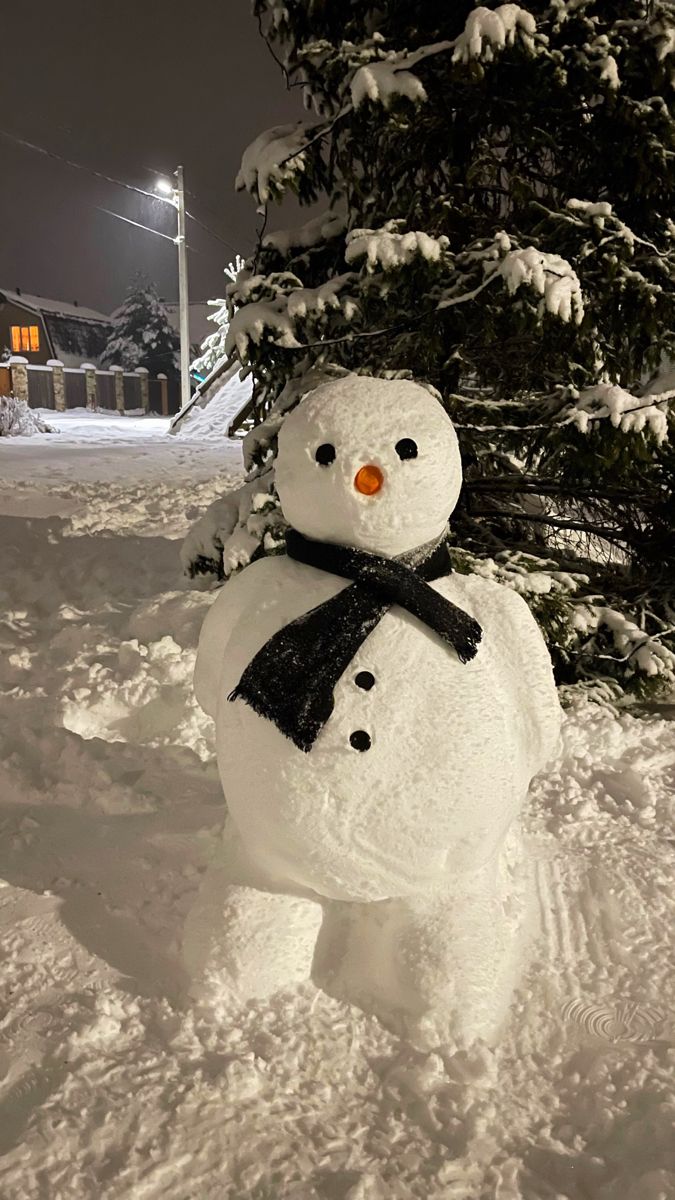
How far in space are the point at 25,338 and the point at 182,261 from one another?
1316cm

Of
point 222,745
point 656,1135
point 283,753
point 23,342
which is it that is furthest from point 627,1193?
point 23,342

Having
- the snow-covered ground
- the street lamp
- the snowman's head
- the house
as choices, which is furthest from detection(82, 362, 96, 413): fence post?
the snowman's head

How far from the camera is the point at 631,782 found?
342 centimetres

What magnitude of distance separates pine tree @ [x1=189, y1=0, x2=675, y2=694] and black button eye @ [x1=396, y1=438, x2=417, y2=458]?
62.5 inches

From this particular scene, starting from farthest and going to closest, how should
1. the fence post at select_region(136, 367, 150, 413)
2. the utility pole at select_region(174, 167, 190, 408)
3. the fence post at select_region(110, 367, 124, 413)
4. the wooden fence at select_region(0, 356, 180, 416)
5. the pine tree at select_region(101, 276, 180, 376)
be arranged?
the pine tree at select_region(101, 276, 180, 376) < the fence post at select_region(136, 367, 150, 413) < the fence post at select_region(110, 367, 124, 413) < the wooden fence at select_region(0, 356, 180, 416) < the utility pole at select_region(174, 167, 190, 408)

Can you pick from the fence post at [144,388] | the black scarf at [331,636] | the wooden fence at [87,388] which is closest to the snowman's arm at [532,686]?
the black scarf at [331,636]

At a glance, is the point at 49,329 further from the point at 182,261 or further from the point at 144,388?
the point at 182,261

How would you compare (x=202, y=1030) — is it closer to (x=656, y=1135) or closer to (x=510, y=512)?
(x=656, y=1135)

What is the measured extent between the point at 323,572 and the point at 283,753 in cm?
49

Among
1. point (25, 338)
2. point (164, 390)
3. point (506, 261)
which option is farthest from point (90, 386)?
point (506, 261)

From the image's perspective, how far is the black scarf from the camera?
80.0 inches

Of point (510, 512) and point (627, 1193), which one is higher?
point (510, 512)

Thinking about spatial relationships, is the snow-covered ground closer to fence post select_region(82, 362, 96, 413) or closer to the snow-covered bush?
the snow-covered bush

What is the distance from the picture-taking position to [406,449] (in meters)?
2.04
